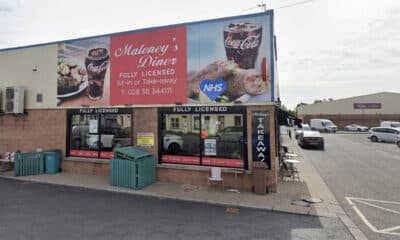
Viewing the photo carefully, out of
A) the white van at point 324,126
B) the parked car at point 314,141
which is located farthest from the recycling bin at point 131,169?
the white van at point 324,126

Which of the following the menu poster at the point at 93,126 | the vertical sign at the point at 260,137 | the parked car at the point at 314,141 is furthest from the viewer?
the parked car at the point at 314,141

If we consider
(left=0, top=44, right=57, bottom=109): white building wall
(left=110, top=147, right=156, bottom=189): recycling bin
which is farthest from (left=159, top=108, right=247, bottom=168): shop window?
(left=0, top=44, right=57, bottom=109): white building wall

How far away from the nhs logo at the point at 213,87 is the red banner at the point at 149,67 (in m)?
0.79

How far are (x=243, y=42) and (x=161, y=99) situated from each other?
12.2ft

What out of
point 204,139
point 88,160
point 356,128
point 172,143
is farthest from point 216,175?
point 356,128

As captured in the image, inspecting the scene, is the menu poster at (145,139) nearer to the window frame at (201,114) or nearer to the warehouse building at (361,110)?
the window frame at (201,114)

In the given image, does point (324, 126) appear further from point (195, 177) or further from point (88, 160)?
point (88, 160)

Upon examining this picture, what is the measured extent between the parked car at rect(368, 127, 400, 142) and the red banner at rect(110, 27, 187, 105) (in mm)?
27026

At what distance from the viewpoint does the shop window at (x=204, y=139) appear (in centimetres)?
838

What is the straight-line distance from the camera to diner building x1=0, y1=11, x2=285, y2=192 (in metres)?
8.18

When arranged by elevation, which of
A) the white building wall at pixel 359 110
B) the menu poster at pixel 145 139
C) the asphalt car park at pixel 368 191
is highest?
the white building wall at pixel 359 110

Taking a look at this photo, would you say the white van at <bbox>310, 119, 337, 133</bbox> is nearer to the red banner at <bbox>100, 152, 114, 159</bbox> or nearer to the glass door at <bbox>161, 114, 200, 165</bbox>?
the glass door at <bbox>161, 114, 200, 165</bbox>

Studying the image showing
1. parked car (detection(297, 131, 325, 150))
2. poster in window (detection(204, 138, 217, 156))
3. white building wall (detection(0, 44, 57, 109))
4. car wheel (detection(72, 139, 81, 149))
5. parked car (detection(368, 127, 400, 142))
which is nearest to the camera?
poster in window (detection(204, 138, 217, 156))

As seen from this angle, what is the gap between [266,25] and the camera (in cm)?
816
